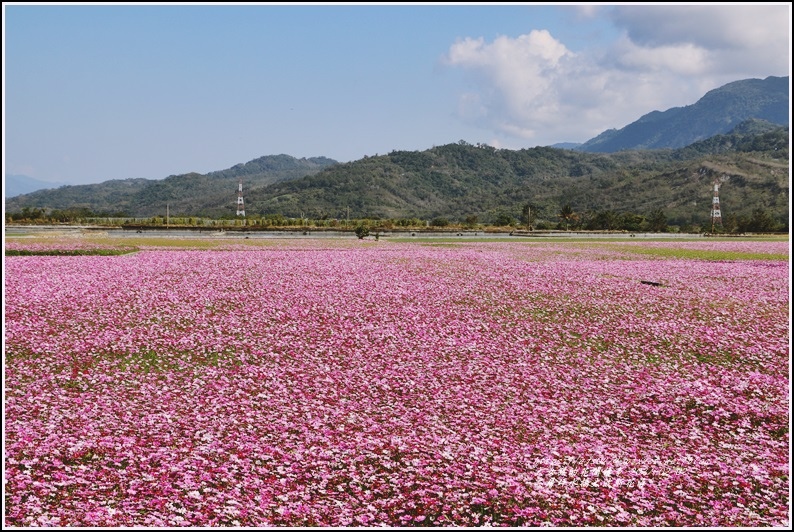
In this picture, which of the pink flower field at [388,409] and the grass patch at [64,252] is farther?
the grass patch at [64,252]

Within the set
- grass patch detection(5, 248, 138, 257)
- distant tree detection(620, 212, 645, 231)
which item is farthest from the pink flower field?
distant tree detection(620, 212, 645, 231)

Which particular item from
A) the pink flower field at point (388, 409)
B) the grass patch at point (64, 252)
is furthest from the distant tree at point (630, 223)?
the pink flower field at point (388, 409)

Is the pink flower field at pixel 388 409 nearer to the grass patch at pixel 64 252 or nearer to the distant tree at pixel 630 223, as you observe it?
the grass patch at pixel 64 252

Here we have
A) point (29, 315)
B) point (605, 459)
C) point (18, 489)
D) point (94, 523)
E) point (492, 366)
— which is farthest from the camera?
point (29, 315)

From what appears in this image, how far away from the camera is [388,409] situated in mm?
10469

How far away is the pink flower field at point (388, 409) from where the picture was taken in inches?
279

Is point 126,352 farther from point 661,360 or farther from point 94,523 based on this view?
point 661,360

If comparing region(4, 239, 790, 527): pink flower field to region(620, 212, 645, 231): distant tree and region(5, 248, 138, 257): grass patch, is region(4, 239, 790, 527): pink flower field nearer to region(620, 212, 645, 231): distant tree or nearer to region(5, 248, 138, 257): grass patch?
region(5, 248, 138, 257): grass patch

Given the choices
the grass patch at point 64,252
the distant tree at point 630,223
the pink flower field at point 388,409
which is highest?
the distant tree at point 630,223

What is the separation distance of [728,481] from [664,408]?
301 centimetres

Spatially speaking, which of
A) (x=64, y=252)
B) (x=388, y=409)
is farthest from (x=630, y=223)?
(x=388, y=409)

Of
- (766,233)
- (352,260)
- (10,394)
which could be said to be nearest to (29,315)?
(10,394)

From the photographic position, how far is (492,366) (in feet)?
43.8

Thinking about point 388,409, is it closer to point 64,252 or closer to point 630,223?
point 64,252
